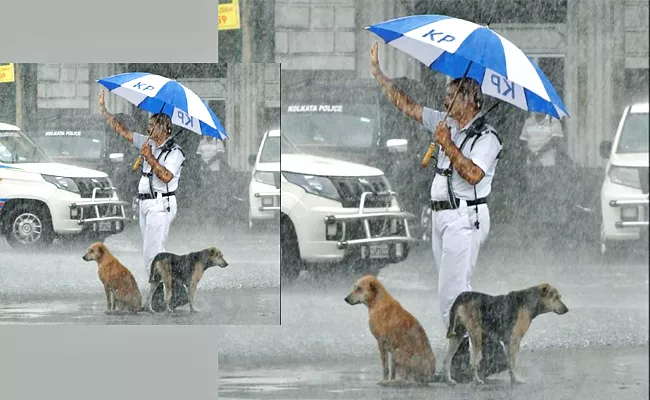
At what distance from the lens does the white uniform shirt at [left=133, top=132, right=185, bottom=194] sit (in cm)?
920

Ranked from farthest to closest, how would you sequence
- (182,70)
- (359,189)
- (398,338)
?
(182,70) < (359,189) < (398,338)

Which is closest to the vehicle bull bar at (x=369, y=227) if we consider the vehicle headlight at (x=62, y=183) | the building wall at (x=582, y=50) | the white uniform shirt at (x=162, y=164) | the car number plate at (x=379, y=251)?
the car number plate at (x=379, y=251)

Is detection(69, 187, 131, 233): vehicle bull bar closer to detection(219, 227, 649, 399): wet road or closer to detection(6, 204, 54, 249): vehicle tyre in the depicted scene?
detection(6, 204, 54, 249): vehicle tyre

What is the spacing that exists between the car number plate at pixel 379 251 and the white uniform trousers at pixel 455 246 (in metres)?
0.34

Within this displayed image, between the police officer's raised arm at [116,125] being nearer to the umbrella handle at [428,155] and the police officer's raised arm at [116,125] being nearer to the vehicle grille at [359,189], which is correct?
the vehicle grille at [359,189]

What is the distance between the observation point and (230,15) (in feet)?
28.8

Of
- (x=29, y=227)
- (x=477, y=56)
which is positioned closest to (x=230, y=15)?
(x=477, y=56)

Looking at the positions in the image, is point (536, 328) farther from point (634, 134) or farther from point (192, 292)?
point (192, 292)

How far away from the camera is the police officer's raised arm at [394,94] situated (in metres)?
8.61

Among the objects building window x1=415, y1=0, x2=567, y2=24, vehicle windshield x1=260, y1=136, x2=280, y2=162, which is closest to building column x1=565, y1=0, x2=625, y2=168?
building window x1=415, y1=0, x2=567, y2=24

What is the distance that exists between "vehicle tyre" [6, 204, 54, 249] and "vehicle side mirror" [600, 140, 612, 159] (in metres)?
4.12

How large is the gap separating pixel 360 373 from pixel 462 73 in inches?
88.0

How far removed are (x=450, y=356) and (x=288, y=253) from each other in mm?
1398

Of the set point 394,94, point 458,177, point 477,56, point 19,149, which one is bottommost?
point 458,177
